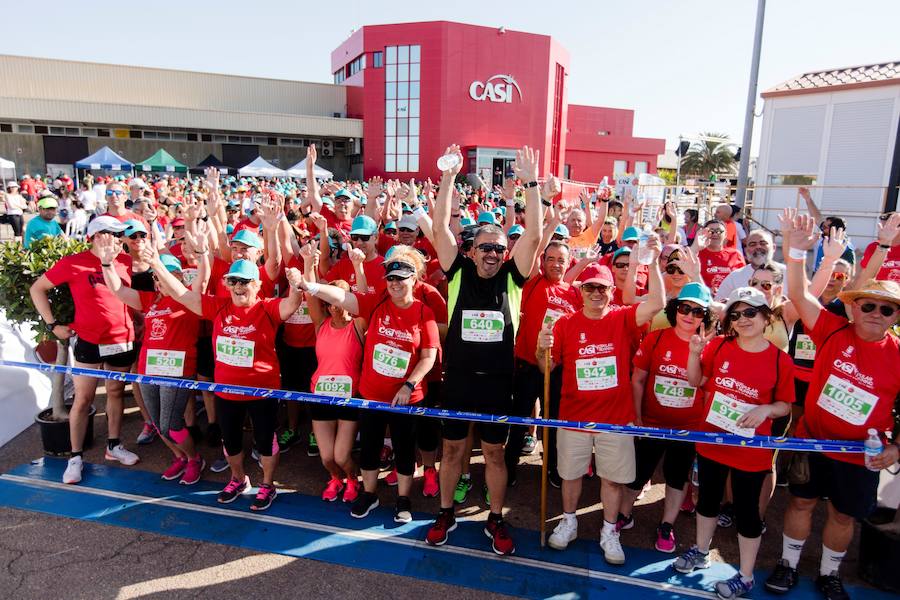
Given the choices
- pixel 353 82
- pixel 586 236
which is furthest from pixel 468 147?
pixel 586 236

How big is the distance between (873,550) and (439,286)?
3777mm

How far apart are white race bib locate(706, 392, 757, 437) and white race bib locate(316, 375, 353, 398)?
2418 mm

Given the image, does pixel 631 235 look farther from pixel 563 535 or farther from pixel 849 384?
pixel 563 535

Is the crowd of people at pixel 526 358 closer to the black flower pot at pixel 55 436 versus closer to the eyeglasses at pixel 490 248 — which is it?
the eyeglasses at pixel 490 248

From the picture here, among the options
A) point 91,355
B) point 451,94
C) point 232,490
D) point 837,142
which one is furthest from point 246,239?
point 451,94

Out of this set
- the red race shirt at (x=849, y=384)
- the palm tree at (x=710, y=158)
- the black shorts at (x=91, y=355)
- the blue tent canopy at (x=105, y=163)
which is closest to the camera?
the red race shirt at (x=849, y=384)

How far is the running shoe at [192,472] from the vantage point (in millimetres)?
4692

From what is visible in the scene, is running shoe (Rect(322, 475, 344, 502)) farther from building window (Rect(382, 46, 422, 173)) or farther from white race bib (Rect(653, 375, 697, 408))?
building window (Rect(382, 46, 422, 173))

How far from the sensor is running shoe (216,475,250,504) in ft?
14.4

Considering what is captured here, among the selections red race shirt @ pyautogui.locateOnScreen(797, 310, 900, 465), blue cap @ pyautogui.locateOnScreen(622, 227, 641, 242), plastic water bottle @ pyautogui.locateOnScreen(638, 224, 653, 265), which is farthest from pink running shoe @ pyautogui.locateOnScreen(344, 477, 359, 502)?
blue cap @ pyautogui.locateOnScreen(622, 227, 641, 242)

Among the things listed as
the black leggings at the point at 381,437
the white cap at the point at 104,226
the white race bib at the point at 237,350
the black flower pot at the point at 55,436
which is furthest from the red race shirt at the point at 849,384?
the black flower pot at the point at 55,436

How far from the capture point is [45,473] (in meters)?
4.80

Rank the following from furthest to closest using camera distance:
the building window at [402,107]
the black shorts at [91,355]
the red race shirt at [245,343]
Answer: the building window at [402,107], the black shorts at [91,355], the red race shirt at [245,343]

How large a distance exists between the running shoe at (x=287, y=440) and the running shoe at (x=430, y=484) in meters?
1.55
